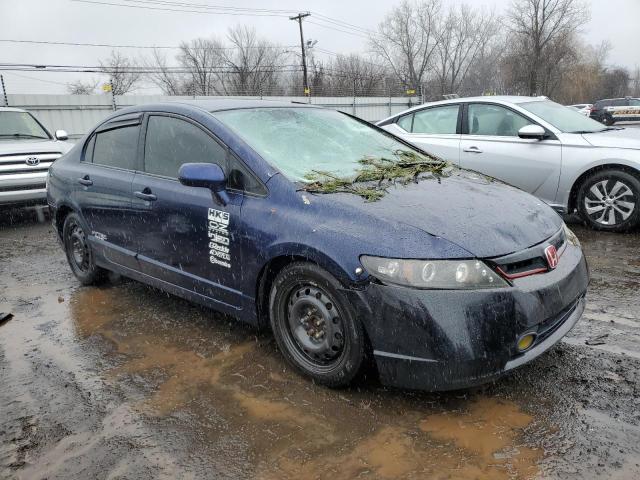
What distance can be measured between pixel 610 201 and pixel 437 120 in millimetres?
2415

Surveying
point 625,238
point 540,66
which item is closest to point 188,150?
point 625,238

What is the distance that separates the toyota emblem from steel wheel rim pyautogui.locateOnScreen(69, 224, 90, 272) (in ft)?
12.3

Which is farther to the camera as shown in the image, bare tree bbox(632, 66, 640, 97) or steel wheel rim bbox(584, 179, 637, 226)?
bare tree bbox(632, 66, 640, 97)

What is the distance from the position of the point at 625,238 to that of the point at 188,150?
4.52 meters

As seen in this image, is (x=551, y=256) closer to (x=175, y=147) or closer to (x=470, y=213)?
(x=470, y=213)

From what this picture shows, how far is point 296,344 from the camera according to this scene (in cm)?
293

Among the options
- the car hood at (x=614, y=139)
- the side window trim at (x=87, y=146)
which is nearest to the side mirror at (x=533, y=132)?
the car hood at (x=614, y=139)

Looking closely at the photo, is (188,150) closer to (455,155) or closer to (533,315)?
(533,315)

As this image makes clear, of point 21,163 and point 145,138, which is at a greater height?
point 145,138

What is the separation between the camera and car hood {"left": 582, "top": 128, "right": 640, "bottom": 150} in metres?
5.52

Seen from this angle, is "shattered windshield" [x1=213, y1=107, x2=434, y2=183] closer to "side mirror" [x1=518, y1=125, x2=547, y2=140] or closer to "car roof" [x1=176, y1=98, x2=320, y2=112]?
"car roof" [x1=176, y1=98, x2=320, y2=112]

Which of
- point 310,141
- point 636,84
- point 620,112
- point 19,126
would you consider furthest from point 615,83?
point 310,141

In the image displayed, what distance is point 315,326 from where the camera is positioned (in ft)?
9.14

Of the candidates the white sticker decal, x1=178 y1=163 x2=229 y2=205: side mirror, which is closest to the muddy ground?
the white sticker decal
